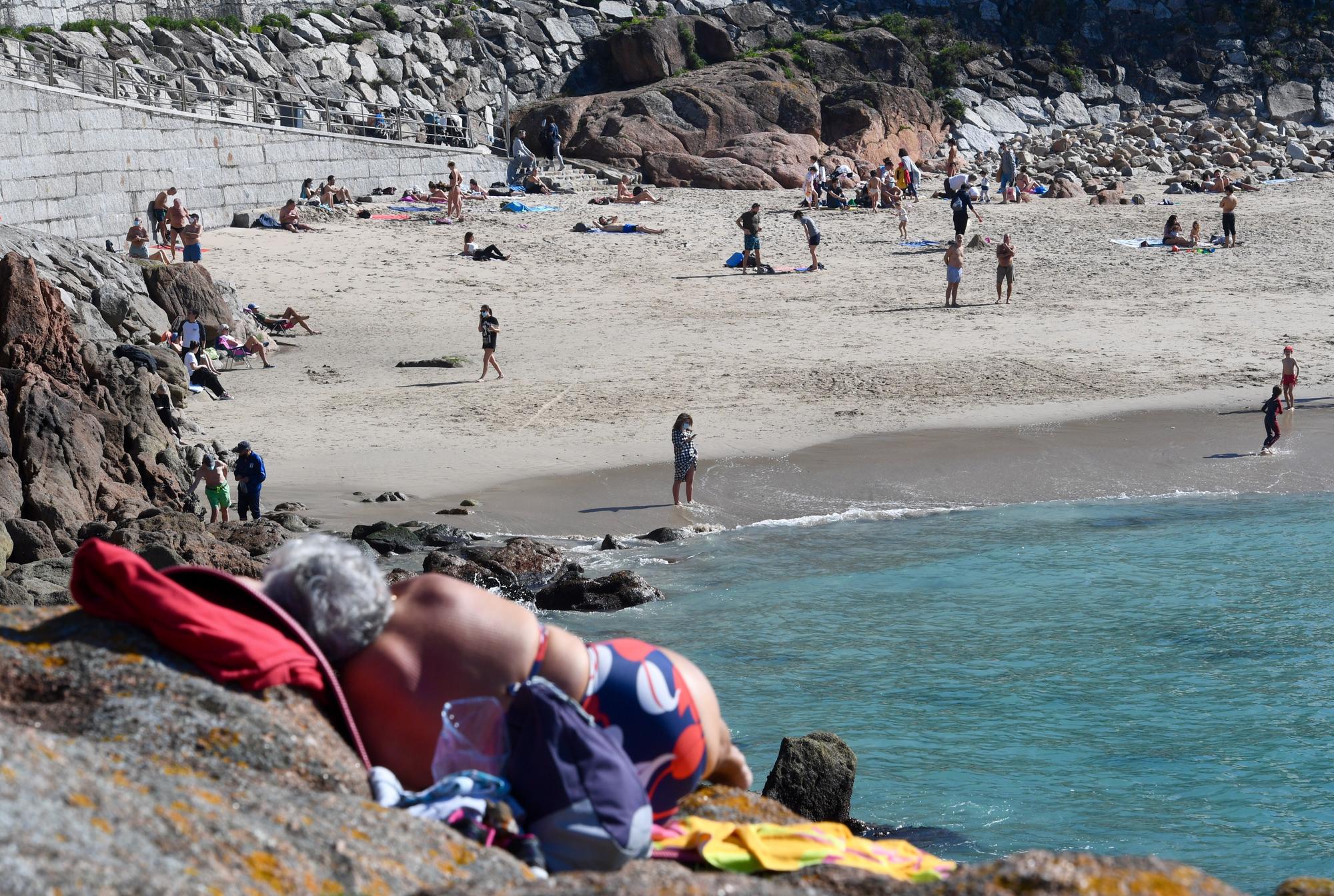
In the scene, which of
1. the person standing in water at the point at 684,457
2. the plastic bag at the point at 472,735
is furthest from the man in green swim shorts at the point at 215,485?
the plastic bag at the point at 472,735

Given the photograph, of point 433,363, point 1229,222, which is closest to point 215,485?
point 433,363

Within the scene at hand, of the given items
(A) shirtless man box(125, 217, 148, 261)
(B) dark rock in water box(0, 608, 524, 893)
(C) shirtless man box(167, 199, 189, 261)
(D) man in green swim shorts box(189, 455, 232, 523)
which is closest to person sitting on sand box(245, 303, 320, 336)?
(A) shirtless man box(125, 217, 148, 261)

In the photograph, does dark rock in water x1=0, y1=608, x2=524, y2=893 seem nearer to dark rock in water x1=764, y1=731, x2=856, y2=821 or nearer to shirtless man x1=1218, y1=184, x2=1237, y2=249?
dark rock in water x1=764, y1=731, x2=856, y2=821

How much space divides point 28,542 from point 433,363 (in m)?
8.07

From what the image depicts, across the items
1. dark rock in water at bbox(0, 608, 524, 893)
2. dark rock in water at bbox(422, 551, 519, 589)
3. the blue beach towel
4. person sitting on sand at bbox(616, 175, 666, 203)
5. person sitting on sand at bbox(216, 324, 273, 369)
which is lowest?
dark rock in water at bbox(422, 551, 519, 589)

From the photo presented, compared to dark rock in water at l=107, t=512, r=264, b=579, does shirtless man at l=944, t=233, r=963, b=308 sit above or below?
above

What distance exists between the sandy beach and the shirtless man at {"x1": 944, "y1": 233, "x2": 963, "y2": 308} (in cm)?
32

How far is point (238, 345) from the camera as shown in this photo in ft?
62.4

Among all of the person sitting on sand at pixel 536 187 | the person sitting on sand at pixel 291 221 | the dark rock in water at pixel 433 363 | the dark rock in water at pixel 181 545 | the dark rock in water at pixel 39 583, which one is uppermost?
the person sitting on sand at pixel 536 187

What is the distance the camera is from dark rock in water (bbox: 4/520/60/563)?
447 inches

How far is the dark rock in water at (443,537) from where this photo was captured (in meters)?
12.8

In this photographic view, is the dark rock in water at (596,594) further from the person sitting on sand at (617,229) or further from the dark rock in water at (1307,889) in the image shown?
the person sitting on sand at (617,229)

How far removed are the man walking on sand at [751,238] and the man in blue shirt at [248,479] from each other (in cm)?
1212

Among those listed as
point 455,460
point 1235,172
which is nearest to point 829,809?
point 455,460
